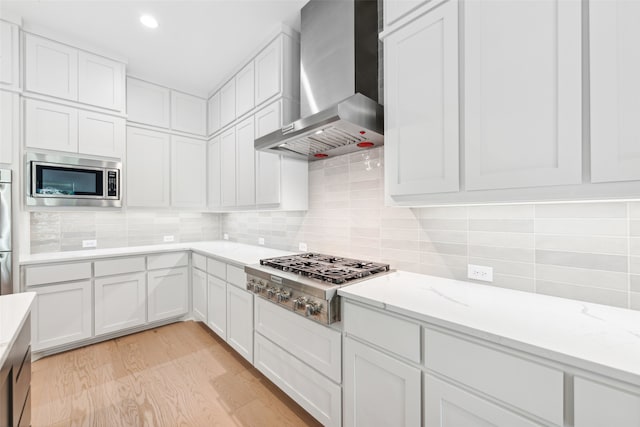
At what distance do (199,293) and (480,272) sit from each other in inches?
109

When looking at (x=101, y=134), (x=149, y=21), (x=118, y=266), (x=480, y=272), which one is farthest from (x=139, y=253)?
(x=480, y=272)

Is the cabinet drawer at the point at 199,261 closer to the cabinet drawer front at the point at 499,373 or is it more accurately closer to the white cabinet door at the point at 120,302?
the white cabinet door at the point at 120,302

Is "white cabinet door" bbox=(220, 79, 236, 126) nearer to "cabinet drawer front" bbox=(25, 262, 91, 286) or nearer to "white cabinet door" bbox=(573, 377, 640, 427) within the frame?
"cabinet drawer front" bbox=(25, 262, 91, 286)

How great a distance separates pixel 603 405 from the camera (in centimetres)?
74

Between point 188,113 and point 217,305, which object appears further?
point 188,113

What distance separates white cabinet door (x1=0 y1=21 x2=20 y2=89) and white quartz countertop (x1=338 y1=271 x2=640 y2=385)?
3.23 m

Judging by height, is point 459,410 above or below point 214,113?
below

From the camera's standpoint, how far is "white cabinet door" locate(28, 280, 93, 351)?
2352 mm

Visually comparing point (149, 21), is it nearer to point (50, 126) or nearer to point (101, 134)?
point (101, 134)

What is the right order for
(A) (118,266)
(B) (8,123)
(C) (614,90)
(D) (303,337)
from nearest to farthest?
1. (C) (614,90)
2. (D) (303,337)
3. (B) (8,123)
4. (A) (118,266)

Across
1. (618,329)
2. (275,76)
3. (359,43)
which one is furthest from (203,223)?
(618,329)

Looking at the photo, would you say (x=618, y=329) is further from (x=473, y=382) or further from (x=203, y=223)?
(x=203, y=223)

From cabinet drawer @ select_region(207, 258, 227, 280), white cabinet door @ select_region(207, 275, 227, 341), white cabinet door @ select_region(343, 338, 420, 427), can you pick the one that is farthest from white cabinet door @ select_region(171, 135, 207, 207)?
white cabinet door @ select_region(343, 338, 420, 427)

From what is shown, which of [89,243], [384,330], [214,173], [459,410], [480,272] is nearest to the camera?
[459,410]
